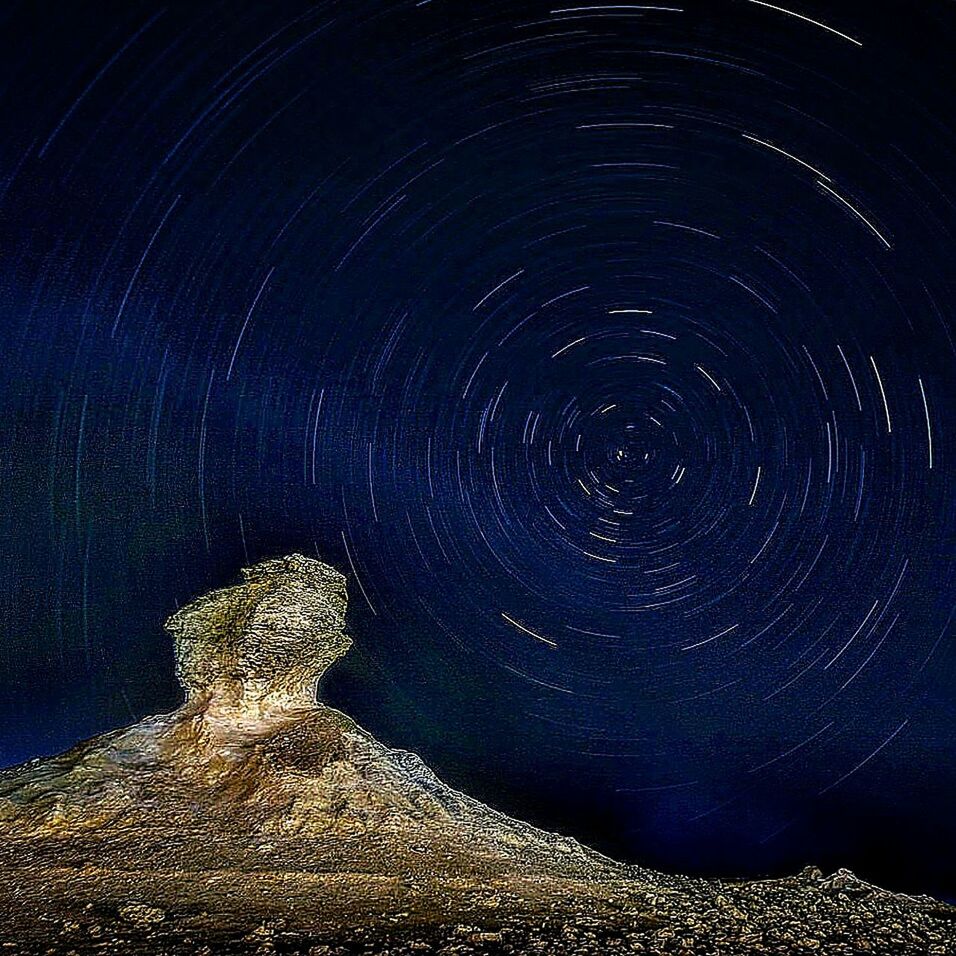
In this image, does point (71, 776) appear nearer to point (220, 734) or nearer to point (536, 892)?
point (220, 734)

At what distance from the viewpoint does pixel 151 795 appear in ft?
24.3

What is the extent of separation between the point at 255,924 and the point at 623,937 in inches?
94.9

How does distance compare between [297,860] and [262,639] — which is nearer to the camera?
[297,860]

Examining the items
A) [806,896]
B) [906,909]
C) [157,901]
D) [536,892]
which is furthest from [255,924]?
[906,909]

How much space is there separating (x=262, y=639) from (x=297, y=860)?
3414 millimetres

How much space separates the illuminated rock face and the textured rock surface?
0.03m

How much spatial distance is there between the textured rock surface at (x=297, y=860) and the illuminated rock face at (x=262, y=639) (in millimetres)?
26

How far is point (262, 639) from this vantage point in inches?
370

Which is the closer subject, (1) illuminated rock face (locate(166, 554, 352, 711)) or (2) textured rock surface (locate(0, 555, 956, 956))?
(2) textured rock surface (locate(0, 555, 956, 956))

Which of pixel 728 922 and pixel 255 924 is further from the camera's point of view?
pixel 728 922

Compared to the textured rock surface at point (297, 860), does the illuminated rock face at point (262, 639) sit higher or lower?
higher

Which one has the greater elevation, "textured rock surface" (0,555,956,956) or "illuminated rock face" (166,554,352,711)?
"illuminated rock face" (166,554,352,711)

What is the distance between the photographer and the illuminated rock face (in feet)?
29.9

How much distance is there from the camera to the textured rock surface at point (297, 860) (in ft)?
16.1
